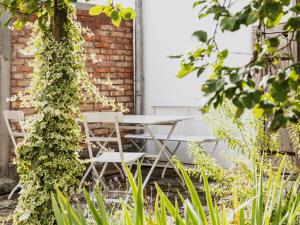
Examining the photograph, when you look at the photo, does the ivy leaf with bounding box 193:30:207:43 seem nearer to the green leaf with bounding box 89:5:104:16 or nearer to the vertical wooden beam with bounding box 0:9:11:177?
the green leaf with bounding box 89:5:104:16

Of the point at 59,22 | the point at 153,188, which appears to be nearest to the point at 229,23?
the point at 59,22

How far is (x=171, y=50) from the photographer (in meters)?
7.78

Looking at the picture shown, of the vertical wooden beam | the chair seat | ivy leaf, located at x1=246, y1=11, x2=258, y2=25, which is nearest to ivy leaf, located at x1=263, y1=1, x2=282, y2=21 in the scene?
ivy leaf, located at x1=246, y1=11, x2=258, y2=25

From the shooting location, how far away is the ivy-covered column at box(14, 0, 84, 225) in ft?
8.64

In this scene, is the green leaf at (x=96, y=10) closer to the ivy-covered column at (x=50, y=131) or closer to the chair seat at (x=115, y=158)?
the ivy-covered column at (x=50, y=131)

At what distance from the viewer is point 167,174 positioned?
7.28 m

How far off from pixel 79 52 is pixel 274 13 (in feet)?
6.52

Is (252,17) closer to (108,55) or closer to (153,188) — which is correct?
(153,188)

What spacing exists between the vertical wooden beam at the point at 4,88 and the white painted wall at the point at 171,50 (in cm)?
205

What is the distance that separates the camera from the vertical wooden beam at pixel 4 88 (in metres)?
6.25

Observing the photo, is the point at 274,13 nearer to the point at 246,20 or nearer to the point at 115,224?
the point at 246,20

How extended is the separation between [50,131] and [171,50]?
207 inches

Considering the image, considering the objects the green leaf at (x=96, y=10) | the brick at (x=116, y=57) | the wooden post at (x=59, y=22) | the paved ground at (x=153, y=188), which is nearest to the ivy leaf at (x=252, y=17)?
the green leaf at (x=96, y=10)


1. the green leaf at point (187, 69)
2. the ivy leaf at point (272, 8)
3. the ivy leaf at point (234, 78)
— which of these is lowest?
the ivy leaf at point (234, 78)
